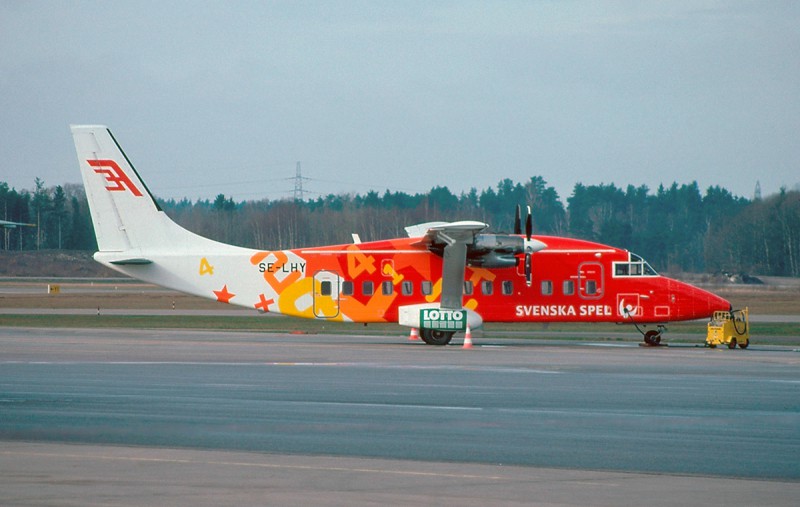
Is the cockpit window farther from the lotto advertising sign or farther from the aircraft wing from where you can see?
the lotto advertising sign

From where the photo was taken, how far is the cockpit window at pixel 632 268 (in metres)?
36.6

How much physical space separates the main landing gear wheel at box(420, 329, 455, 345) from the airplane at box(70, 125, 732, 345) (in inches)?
1.3

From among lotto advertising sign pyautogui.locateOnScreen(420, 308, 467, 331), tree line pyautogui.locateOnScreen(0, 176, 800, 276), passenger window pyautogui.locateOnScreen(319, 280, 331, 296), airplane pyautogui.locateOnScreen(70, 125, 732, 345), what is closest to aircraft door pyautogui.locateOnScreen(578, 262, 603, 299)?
airplane pyautogui.locateOnScreen(70, 125, 732, 345)

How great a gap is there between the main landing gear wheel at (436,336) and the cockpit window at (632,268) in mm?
6011

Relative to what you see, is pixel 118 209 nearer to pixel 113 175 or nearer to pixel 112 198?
pixel 112 198

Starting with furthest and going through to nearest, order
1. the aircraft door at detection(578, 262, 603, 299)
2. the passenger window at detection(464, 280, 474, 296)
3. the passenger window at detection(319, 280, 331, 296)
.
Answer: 1. the passenger window at detection(319, 280, 331, 296)
2. the aircraft door at detection(578, 262, 603, 299)
3. the passenger window at detection(464, 280, 474, 296)

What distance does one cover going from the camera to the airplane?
36250 mm

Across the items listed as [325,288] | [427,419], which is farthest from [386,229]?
[427,419]

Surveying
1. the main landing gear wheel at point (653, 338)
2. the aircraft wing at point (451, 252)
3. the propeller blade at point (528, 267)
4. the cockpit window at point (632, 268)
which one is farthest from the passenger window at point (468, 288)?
the main landing gear wheel at point (653, 338)

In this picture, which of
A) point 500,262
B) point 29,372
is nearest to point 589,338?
point 500,262

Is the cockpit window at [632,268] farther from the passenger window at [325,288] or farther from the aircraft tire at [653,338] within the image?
the passenger window at [325,288]

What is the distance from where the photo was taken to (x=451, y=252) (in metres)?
35.4

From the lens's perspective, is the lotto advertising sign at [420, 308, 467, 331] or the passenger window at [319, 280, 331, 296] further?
the passenger window at [319, 280, 331, 296]

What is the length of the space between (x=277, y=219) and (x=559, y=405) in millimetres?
118651
